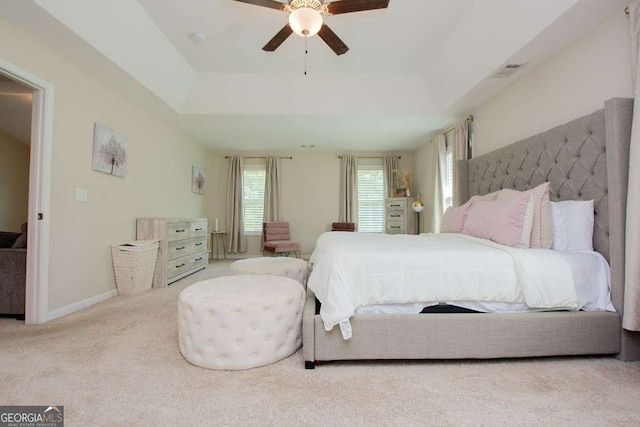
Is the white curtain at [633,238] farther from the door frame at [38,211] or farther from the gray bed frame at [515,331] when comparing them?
the door frame at [38,211]

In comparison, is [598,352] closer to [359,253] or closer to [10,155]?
[359,253]

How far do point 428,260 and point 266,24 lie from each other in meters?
2.77

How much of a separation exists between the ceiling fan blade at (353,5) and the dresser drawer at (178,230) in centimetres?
316

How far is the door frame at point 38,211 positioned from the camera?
238cm

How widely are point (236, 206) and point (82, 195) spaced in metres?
3.54

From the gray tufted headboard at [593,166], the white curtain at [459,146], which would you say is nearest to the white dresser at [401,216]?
the white curtain at [459,146]

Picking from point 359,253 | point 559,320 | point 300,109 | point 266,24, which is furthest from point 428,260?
point 300,109

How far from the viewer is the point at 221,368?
1.63 m

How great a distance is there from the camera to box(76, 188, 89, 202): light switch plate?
9.23 feet

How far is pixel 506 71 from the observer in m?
2.79

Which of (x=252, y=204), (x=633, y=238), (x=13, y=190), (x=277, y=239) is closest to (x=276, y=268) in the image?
(x=633, y=238)

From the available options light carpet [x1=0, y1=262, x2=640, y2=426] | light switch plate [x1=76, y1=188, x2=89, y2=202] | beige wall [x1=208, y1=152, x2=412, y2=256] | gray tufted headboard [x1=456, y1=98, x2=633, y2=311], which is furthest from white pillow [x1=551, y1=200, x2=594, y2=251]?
beige wall [x1=208, y1=152, x2=412, y2=256]

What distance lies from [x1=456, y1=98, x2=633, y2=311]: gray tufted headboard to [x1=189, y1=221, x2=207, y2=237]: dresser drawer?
423 cm

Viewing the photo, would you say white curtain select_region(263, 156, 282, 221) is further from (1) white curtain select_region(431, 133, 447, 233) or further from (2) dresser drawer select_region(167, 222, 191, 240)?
(1) white curtain select_region(431, 133, 447, 233)
